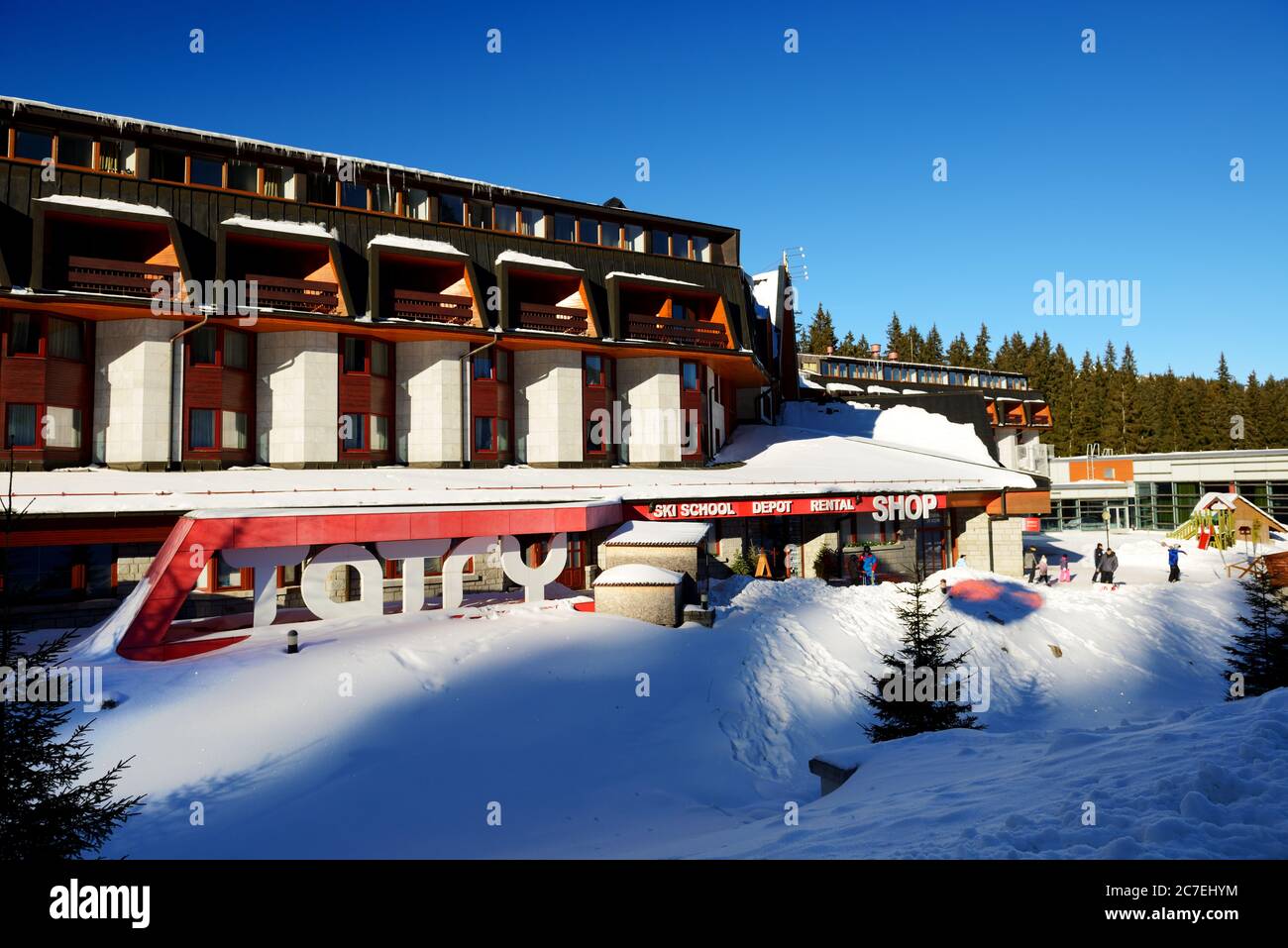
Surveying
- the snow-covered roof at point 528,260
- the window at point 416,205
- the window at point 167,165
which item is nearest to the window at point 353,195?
the window at point 416,205

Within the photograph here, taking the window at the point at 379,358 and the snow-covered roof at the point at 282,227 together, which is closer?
the snow-covered roof at the point at 282,227

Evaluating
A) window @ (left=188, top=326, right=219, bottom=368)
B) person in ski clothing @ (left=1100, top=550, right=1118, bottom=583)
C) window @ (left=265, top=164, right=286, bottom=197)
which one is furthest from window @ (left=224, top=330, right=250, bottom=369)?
person in ski clothing @ (left=1100, top=550, right=1118, bottom=583)

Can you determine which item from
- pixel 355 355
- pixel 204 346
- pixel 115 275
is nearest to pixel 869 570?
pixel 355 355

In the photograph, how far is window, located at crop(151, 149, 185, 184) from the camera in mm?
24812

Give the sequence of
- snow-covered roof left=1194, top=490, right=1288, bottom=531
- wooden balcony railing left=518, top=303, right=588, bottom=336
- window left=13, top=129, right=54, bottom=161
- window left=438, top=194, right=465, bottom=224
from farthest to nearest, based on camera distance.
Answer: snow-covered roof left=1194, top=490, right=1288, bottom=531, window left=438, top=194, right=465, bottom=224, wooden balcony railing left=518, top=303, right=588, bottom=336, window left=13, top=129, right=54, bottom=161

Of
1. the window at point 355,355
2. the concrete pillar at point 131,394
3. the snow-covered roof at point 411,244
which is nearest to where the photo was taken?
the concrete pillar at point 131,394

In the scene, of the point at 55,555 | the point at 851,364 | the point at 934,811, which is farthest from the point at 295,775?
the point at 851,364

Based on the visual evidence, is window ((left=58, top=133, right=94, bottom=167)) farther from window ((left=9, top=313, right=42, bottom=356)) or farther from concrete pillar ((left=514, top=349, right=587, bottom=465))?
concrete pillar ((left=514, top=349, right=587, bottom=465))

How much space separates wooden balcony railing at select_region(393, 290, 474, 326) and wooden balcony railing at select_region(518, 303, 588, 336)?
229cm

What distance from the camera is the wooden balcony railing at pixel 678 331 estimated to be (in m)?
30.7

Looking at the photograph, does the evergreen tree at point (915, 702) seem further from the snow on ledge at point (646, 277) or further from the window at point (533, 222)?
the window at point (533, 222)

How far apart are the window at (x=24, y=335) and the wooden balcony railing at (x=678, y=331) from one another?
2096cm
